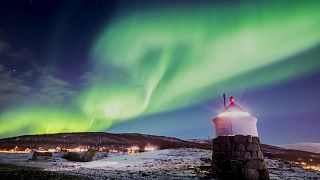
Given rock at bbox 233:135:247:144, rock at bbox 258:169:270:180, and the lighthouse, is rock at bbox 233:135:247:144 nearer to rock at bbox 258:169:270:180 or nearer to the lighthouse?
the lighthouse

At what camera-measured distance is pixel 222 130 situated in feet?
48.1

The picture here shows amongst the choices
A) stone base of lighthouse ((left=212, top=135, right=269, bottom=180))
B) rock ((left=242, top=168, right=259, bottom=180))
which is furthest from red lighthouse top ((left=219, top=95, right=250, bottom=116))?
rock ((left=242, top=168, right=259, bottom=180))

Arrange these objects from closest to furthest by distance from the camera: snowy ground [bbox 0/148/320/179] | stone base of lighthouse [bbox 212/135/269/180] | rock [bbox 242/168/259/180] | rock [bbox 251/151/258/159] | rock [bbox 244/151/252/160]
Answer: rock [bbox 242/168/259/180] < stone base of lighthouse [bbox 212/135/269/180] < rock [bbox 244/151/252/160] < rock [bbox 251/151/258/159] < snowy ground [bbox 0/148/320/179]

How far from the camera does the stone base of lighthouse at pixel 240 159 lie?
1373 centimetres

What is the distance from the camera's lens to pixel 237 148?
1405 cm

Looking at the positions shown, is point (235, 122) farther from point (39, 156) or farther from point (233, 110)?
point (39, 156)

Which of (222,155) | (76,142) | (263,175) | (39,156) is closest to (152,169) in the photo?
(222,155)

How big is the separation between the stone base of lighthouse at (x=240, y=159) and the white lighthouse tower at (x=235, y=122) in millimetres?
284

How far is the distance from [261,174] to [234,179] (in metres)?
1.47

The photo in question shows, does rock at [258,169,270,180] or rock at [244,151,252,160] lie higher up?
rock at [244,151,252,160]

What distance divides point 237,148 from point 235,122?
137cm

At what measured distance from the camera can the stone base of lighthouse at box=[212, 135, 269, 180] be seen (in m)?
13.7

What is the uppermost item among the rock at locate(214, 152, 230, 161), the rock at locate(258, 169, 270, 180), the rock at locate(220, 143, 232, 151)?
the rock at locate(220, 143, 232, 151)

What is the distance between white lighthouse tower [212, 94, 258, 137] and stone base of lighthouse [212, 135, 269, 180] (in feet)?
0.93
